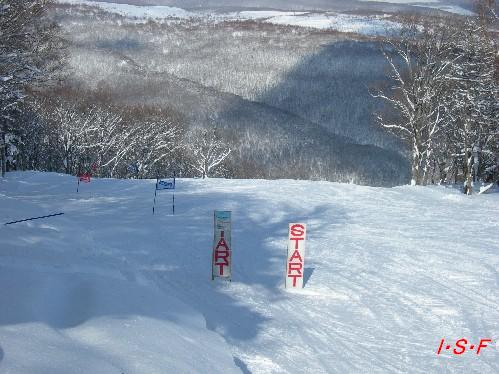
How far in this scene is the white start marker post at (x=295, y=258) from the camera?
8.32 metres

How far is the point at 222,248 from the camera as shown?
838cm

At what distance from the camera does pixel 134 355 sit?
168 inches

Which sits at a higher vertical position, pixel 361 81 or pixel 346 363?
pixel 361 81

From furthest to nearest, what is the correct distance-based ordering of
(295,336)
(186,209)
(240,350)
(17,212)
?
(186,209) < (17,212) < (295,336) < (240,350)

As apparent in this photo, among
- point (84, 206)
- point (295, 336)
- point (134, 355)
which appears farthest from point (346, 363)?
point (84, 206)

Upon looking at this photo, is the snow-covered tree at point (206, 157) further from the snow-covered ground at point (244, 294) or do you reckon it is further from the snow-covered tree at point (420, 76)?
the snow-covered ground at point (244, 294)

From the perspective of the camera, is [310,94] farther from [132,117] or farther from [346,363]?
[346,363]

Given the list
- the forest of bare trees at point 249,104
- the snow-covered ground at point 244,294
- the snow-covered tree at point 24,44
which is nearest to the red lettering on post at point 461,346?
the snow-covered ground at point 244,294

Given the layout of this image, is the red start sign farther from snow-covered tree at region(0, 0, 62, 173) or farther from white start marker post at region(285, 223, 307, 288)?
snow-covered tree at region(0, 0, 62, 173)

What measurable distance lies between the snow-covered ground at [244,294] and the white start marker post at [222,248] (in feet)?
0.84

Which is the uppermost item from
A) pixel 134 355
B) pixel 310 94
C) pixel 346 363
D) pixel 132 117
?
pixel 310 94

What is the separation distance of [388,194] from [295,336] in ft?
45.4

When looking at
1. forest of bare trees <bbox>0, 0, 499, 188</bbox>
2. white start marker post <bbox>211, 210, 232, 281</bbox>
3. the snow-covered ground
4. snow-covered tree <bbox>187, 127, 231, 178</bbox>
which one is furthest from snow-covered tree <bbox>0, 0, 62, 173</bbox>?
snow-covered tree <bbox>187, 127, 231, 178</bbox>

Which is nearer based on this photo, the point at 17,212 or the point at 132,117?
the point at 17,212
